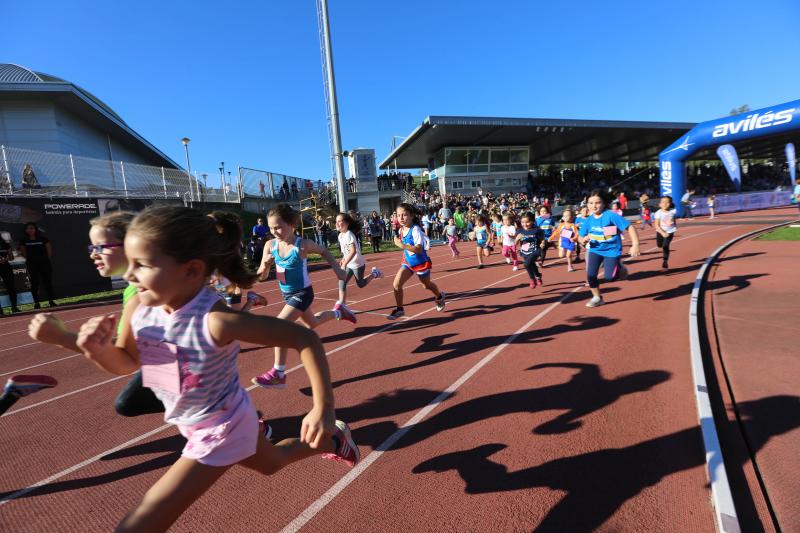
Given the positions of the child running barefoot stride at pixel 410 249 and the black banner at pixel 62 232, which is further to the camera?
the black banner at pixel 62 232

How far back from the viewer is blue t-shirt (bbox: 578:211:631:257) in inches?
254

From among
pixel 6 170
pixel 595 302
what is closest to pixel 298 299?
pixel 595 302

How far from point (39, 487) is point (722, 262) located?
13416 mm

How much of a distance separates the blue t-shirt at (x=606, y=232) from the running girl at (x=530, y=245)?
5.35 ft

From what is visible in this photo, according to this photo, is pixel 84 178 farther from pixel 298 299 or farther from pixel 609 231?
pixel 609 231

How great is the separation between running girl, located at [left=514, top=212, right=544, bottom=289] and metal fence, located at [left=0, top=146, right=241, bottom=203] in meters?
14.8

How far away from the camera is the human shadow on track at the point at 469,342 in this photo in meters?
4.58

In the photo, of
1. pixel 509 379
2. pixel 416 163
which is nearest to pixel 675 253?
pixel 509 379

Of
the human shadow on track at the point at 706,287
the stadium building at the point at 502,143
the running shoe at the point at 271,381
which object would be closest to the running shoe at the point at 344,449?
the running shoe at the point at 271,381

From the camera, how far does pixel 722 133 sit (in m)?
17.7

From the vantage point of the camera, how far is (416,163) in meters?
51.2

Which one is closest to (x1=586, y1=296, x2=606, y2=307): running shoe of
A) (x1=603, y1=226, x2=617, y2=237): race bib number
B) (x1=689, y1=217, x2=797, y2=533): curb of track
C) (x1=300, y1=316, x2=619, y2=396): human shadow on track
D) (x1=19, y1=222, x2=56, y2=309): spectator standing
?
(x1=300, y1=316, x2=619, y2=396): human shadow on track

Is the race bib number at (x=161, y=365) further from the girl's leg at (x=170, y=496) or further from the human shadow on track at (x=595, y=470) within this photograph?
the human shadow on track at (x=595, y=470)

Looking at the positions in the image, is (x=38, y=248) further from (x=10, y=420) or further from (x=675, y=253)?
(x=675, y=253)
